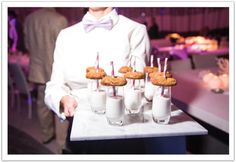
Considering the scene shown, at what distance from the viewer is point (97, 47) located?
1577mm

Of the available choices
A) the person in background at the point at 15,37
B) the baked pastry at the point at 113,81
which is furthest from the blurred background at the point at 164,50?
the baked pastry at the point at 113,81

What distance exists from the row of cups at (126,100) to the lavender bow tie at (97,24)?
0.87ft

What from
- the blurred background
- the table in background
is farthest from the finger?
the table in background

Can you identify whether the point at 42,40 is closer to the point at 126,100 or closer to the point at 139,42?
the point at 139,42

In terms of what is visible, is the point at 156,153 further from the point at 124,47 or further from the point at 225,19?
the point at 225,19

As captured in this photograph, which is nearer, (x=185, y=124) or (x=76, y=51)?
(x=185, y=124)

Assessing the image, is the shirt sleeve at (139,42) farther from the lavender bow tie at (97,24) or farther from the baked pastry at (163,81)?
the baked pastry at (163,81)

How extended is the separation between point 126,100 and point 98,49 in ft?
1.12

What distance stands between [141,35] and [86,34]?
25cm

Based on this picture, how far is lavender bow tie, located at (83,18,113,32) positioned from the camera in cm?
154

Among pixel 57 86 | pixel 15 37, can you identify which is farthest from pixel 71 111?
pixel 15 37
